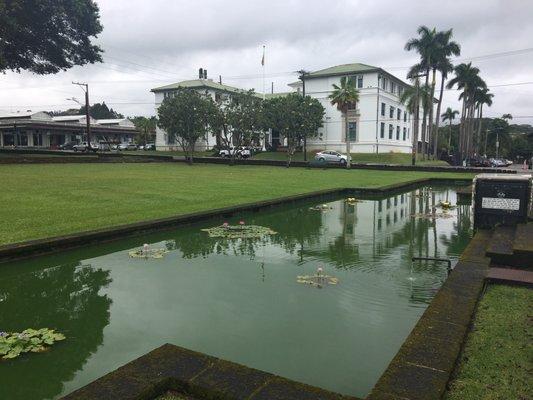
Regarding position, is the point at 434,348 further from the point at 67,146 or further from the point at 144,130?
the point at 144,130

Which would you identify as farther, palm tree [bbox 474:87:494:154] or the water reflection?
palm tree [bbox 474:87:494:154]

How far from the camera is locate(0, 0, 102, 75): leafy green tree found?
31.0 meters

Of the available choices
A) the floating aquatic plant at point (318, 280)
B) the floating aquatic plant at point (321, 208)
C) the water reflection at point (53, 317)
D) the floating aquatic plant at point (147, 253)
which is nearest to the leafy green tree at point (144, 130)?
the floating aquatic plant at point (321, 208)

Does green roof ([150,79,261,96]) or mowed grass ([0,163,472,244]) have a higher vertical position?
green roof ([150,79,261,96])

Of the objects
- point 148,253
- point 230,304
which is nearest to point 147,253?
point 148,253

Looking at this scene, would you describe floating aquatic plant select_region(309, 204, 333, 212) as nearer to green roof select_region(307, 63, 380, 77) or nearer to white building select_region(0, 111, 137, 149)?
green roof select_region(307, 63, 380, 77)

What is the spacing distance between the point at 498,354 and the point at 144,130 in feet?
260

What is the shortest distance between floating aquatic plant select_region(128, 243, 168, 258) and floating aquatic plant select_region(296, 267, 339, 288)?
3.03 m

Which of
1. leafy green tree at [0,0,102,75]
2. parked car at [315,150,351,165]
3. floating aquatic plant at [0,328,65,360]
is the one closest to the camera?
floating aquatic plant at [0,328,65,360]

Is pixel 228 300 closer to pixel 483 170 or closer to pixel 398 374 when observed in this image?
pixel 398 374

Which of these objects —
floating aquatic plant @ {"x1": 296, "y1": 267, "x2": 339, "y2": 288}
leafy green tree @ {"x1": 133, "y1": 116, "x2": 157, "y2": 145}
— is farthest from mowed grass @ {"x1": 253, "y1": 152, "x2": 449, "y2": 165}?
floating aquatic plant @ {"x1": 296, "y1": 267, "x2": 339, "y2": 288}

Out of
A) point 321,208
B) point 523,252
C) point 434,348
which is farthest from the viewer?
point 321,208

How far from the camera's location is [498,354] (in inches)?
152

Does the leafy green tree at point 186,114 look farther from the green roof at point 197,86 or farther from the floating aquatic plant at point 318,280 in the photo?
the floating aquatic plant at point 318,280
